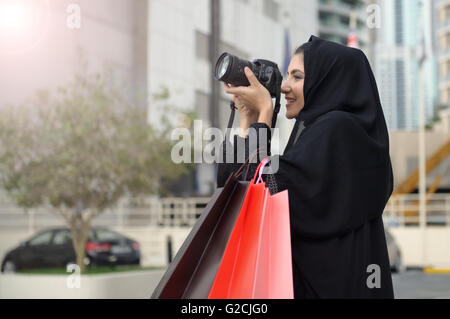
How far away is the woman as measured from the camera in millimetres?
2299

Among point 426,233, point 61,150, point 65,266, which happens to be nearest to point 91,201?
point 61,150

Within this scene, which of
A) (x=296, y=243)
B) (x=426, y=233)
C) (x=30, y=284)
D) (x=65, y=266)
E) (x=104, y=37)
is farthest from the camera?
Result: (x=104, y=37)

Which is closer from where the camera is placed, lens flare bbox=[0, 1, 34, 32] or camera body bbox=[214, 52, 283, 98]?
camera body bbox=[214, 52, 283, 98]

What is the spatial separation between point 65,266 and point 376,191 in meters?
Result: 13.7

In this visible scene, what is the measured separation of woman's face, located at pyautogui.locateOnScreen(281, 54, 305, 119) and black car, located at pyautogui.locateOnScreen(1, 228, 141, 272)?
13250mm

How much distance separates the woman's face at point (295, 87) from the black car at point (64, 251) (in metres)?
13.3

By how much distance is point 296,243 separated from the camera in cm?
234

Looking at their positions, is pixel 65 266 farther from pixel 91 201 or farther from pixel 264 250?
pixel 264 250

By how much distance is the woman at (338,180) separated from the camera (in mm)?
2299

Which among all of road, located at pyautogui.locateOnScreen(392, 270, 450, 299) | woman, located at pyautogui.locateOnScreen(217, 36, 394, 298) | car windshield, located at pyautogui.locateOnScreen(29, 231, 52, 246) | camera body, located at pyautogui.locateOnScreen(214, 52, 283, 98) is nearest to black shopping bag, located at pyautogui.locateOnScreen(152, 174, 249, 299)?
woman, located at pyautogui.locateOnScreen(217, 36, 394, 298)

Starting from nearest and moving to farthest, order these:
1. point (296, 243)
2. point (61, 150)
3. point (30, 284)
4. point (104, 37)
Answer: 1. point (296, 243)
2. point (30, 284)
3. point (61, 150)
4. point (104, 37)

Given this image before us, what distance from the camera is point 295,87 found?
2588 millimetres

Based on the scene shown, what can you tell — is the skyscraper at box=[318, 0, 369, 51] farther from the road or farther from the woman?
the woman

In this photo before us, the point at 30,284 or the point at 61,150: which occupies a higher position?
the point at 61,150
